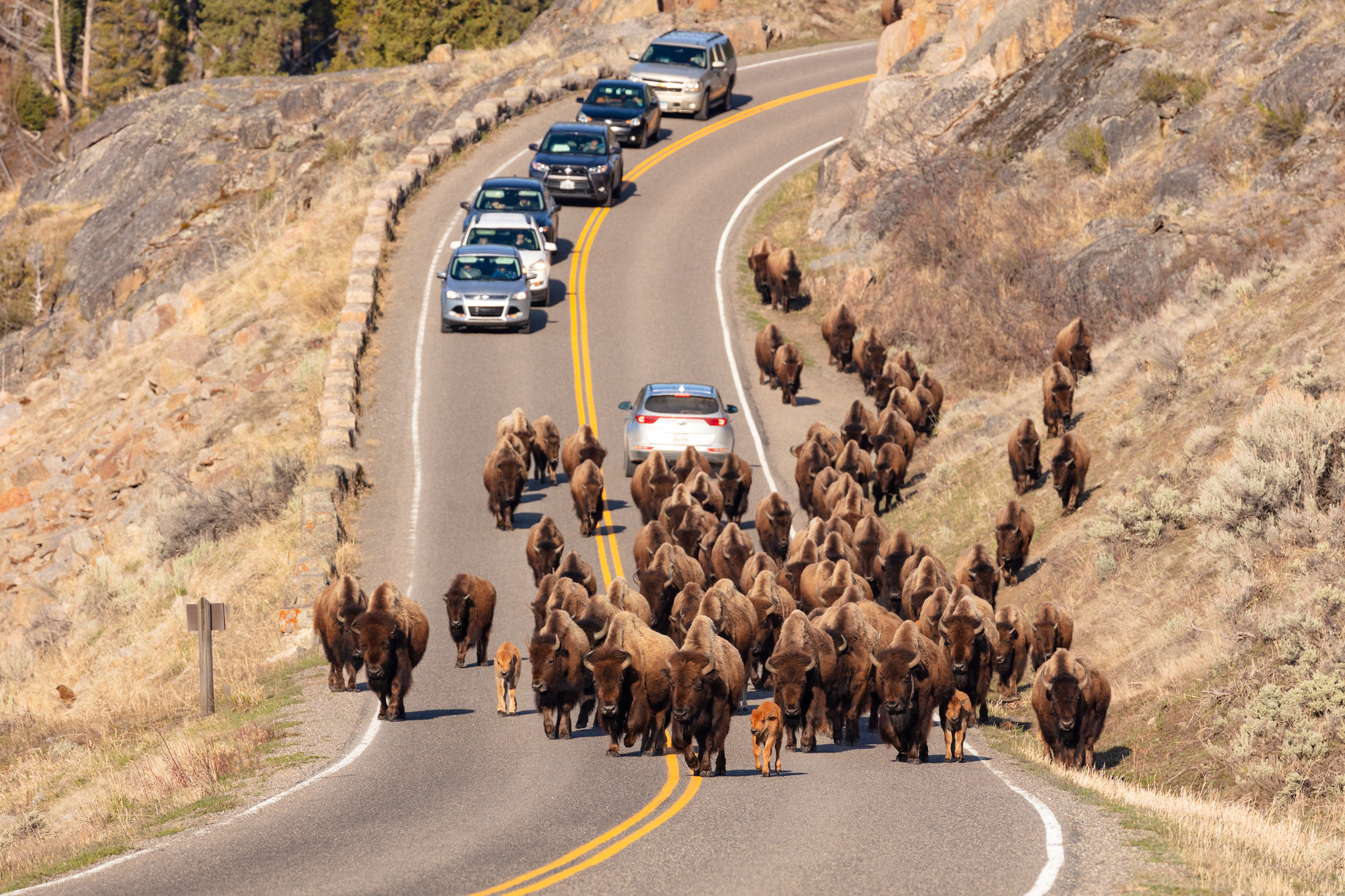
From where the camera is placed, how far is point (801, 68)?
59.7 metres

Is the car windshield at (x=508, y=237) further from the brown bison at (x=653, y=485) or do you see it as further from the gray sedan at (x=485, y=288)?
the brown bison at (x=653, y=485)

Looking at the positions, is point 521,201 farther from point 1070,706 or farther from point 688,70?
point 1070,706

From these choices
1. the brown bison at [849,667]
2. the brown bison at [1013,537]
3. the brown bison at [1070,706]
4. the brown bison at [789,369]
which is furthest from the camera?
the brown bison at [789,369]

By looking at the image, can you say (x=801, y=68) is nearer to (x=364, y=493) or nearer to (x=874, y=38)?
(x=874, y=38)

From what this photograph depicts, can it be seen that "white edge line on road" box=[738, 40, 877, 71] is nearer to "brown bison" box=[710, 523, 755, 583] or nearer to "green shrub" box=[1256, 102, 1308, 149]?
"green shrub" box=[1256, 102, 1308, 149]

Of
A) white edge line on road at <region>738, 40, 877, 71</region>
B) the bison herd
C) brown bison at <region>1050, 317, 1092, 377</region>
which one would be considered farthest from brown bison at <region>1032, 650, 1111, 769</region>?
white edge line on road at <region>738, 40, 877, 71</region>

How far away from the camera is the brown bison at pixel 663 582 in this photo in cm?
1805

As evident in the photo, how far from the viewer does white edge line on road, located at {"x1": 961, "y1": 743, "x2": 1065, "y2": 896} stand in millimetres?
9922

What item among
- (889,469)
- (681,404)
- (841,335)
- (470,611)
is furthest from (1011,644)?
(841,335)

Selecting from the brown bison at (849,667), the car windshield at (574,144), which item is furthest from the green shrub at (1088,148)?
the brown bison at (849,667)

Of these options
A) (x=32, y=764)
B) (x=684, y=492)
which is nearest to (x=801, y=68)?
(x=684, y=492)

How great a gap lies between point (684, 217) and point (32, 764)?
98.7 feet

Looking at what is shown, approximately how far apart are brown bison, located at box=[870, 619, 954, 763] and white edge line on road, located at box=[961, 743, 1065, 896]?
34.2 inches

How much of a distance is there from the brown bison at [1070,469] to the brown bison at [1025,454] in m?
0.99
